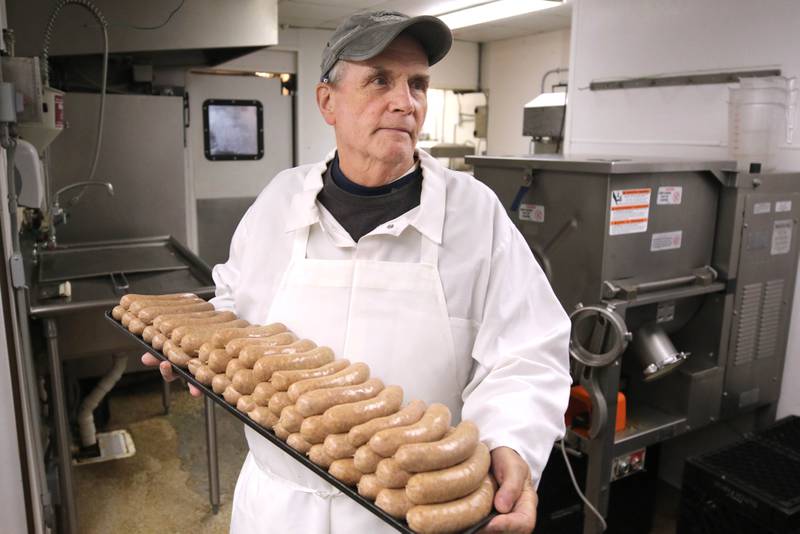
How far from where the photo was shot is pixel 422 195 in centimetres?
133

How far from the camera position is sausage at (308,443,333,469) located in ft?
3.52

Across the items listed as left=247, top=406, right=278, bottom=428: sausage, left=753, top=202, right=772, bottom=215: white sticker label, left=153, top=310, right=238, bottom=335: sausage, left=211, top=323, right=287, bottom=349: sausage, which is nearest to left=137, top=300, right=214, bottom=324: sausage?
left=153, top=310, right=238, bottom=335: sausage

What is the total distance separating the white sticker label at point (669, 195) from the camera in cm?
217

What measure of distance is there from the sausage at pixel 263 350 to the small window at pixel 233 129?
4025 mm

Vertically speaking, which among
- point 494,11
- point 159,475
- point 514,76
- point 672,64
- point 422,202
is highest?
point 494,11

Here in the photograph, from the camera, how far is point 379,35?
120 cm

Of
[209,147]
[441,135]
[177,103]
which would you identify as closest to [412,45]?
[177,103]

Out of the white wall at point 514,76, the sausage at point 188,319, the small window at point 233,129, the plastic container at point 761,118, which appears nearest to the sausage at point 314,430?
the sausage at point 188,319

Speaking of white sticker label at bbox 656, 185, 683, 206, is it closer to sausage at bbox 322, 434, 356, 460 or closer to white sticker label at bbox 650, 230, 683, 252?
white sticker label at bbox 650, 230, 683, 252

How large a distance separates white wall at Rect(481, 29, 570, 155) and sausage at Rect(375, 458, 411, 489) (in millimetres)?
4949

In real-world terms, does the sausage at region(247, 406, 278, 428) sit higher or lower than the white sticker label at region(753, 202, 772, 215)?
lower

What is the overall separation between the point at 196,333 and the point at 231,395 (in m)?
0.23

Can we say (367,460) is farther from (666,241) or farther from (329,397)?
(666,241)

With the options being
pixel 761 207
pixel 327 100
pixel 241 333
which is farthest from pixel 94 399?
pixel 761 207
